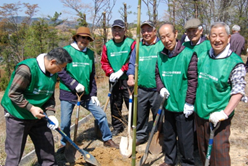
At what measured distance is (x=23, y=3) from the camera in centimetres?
2536

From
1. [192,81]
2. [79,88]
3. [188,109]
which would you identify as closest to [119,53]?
[79,88]

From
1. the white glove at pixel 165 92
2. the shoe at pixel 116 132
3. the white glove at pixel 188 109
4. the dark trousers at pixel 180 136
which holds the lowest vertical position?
the shoe at pixel 116 132

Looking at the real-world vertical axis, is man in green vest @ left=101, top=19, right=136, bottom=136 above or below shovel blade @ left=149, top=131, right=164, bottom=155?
above

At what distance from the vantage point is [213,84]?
2.35 meters

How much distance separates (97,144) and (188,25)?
2.64m

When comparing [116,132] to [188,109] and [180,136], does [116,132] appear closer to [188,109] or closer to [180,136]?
[180,136]

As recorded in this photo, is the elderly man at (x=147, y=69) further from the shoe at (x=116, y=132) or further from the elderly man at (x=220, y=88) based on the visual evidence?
the elderly man at (x=220, y=88)

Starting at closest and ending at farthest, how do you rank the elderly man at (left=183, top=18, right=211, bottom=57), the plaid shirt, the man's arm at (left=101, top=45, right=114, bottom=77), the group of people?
the plaid shirt < the group of people < the elderly man at (left=183, top=18, right=211, bottom=57) < the man's arm at (left=101, top=45, right=114, bottom=77)

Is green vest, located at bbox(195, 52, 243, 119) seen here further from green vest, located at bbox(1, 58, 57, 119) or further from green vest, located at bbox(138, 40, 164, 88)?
green vest, located at bbox(1, 58, 57, 119)

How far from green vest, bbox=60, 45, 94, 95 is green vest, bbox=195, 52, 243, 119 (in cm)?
190

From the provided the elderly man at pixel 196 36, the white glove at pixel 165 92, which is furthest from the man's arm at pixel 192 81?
the elderly man at pixel 196 36

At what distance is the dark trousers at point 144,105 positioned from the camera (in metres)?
3.64

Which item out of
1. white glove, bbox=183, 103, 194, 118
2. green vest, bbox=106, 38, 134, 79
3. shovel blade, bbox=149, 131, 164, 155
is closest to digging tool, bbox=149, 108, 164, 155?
shovel blade, bbox=149, 131, 164, 155

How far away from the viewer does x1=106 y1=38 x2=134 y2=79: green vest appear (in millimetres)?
4062
